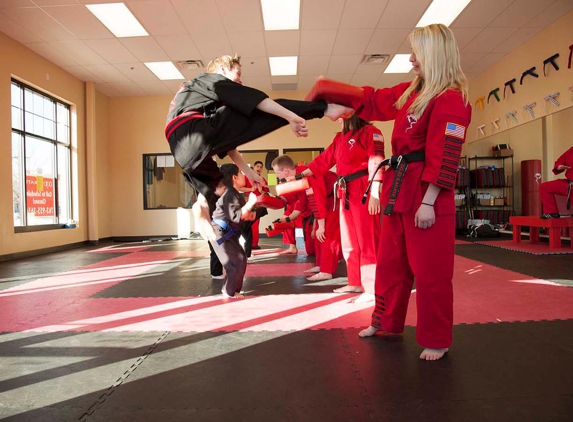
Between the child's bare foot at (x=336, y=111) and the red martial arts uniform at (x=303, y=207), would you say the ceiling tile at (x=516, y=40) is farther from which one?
the child's bare foot at (x=336, y=111)

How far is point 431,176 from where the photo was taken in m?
1.91

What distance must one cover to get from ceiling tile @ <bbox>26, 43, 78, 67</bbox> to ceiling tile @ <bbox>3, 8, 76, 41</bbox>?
1.37 feet

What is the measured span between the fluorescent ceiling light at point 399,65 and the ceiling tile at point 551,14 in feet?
7.38

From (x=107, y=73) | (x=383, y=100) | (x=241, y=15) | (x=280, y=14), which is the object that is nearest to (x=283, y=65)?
(x=280, y=14)

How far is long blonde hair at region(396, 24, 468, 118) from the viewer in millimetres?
1979

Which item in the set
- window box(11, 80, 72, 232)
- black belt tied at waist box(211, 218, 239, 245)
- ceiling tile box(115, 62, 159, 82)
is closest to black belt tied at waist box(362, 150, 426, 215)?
black belt tied at waist box(211, 218, 239, 245)

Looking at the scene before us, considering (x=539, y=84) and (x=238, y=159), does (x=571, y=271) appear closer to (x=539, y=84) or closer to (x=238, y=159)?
(x=238, y=159)

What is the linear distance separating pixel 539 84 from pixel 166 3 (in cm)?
677

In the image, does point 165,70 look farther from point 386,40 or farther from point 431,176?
point 431,176

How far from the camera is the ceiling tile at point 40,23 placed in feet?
21.2

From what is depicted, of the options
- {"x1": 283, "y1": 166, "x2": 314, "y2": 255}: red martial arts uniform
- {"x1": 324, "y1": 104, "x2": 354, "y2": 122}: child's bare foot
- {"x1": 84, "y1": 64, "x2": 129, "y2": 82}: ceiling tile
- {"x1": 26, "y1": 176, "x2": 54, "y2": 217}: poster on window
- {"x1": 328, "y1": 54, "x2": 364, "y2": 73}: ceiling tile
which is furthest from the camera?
{"x1": 84, "y1": 64, "x2": 129, "y2": 82}: ceiling tile

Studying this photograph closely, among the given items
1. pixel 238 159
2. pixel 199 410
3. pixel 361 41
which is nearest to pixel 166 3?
pixel 361 41

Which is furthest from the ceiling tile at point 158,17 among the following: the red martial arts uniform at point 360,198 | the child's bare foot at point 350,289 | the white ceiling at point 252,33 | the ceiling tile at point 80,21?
the child's bare foot at point 350,289

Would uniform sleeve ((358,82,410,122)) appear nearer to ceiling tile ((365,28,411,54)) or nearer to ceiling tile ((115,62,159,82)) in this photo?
ceiling tile ((365,28,411,54))
